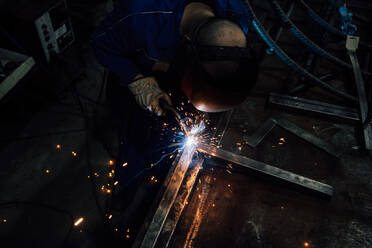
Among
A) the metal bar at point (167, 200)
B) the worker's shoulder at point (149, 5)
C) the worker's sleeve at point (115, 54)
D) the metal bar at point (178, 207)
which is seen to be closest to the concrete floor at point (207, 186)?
the metal bar at point (178, 207)

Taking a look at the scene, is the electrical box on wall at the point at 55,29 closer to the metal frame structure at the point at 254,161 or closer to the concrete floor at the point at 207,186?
the concrete floor at the point at 207,186

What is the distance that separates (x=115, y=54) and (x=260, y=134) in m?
1.56

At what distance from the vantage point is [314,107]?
258 centimetres

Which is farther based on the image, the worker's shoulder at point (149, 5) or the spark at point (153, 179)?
the spark at point (153, 179)

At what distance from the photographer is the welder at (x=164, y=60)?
4.14ft

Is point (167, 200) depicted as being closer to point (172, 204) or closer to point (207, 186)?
point (172, 204)

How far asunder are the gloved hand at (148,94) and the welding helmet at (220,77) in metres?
0.76

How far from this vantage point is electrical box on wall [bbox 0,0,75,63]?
261 centimetres

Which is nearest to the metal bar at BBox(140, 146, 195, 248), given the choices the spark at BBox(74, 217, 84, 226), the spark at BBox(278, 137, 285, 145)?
the spark at BBox(278, 137, 285, 145)

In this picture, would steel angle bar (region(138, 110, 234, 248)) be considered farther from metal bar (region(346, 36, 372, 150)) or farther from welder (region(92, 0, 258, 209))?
metal bar (region(346, 36, 372, 150))

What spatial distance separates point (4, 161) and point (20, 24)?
164 cm

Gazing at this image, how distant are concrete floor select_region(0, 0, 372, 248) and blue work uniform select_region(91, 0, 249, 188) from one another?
0.66 m

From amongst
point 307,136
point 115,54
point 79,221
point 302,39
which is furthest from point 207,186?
point 302,39

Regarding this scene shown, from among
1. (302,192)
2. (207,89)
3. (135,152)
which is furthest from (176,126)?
(302,192)
